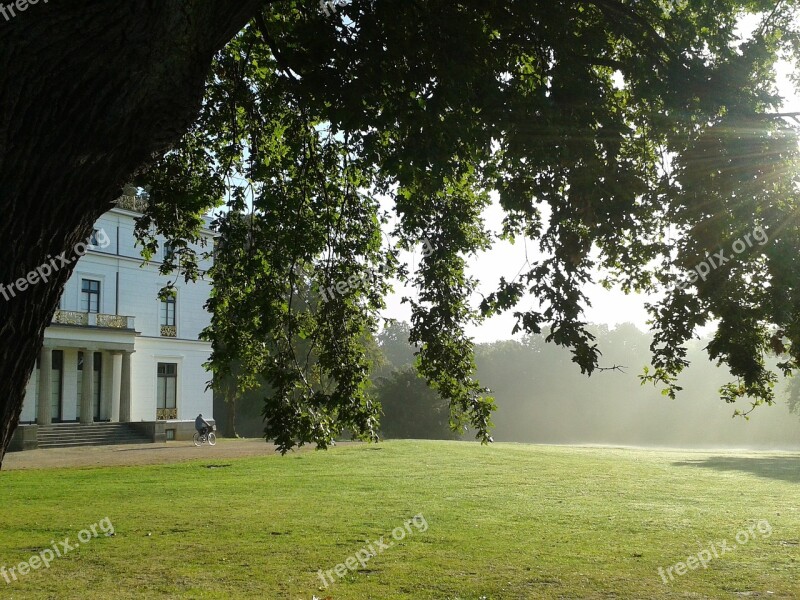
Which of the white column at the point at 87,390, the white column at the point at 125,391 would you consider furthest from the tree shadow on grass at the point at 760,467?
the white column at the point at 87,390

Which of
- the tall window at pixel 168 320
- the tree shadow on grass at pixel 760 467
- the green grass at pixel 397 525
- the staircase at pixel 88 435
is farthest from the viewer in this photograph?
the tall window at pixel 168 320

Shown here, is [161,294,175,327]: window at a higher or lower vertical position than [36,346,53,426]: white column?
higher

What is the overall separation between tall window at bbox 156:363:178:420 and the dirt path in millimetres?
8400

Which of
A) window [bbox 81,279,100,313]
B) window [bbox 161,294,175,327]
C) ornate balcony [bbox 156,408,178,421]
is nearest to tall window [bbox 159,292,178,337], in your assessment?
window [bbox 161,294,175,327]

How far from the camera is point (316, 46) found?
6840mm

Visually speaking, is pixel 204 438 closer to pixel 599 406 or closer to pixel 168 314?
pixel 168 314

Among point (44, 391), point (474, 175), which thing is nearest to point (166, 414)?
point (44, 391)

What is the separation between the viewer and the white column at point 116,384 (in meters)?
38.3

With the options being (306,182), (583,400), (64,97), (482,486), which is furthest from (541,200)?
(583,400)

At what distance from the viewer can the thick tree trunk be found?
3.56 meters

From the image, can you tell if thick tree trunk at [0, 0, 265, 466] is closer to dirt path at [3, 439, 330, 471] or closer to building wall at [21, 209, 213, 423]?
dirt path at [3, 439, 330, 471]

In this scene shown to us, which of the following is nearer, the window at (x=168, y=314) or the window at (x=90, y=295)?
the window at (x=90, y=295)

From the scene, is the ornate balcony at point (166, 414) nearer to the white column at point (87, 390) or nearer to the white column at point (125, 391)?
the white column at point (125, 391)

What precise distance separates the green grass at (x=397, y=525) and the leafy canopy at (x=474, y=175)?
195 cm
